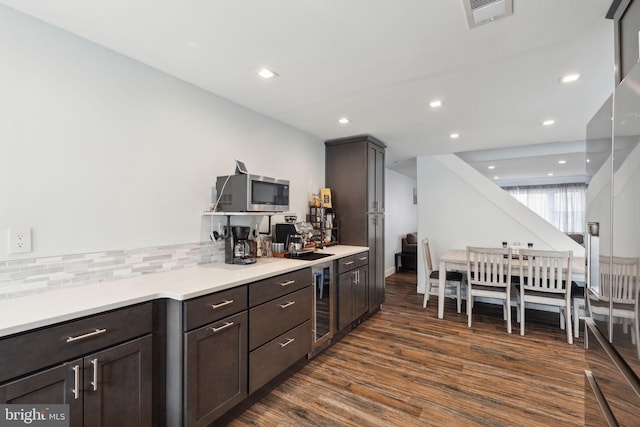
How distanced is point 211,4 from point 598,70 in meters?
2.65

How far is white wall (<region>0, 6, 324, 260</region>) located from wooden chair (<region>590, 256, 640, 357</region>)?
2.45 m

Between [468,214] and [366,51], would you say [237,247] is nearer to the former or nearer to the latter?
[366,51]

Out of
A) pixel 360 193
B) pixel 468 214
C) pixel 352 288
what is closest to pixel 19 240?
pixel 352 288

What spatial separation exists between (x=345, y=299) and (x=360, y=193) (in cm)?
139

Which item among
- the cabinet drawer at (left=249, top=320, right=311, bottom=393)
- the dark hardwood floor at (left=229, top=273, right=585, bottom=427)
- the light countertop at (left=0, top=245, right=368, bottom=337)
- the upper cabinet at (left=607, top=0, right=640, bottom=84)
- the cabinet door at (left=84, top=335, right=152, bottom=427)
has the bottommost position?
the dark hardwood floor at (left=229, top=273, right=585, bottom=427)

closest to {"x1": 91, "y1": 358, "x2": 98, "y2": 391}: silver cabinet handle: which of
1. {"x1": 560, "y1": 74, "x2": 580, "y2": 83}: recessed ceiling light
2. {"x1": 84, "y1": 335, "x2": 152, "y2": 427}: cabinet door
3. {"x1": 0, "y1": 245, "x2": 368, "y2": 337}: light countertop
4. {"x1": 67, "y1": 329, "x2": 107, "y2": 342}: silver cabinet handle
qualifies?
{"x1": 84, "y1": 335, "x2": 152, "y2": 427}: cabinet door

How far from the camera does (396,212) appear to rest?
23.3ft

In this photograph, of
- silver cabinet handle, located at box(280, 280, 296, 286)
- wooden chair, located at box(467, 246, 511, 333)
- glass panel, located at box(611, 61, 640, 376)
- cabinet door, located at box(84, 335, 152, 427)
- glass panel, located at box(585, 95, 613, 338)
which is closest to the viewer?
glass panel, located at box(611, 61, 640, 376)

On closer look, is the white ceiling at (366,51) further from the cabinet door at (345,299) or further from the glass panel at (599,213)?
the cabinet door at (345,299)

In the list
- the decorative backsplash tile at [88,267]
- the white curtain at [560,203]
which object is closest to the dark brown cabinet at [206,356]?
the decorative backsplash tile at [88,267]

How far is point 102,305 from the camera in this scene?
137 centimetres

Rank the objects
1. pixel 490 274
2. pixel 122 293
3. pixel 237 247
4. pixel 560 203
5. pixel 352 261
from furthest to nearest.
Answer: pixel 560 203
pixel 490 274
pixel 352 261
pixel 237 247
pixel 122 293

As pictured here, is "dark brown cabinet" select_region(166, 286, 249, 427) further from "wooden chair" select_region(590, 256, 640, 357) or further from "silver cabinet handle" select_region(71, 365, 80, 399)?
"wooden chair" select_region(590, 256, 640, 357)

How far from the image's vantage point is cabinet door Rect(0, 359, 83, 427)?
112 cm
